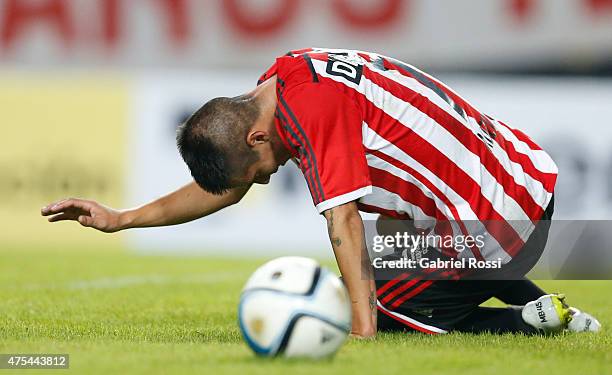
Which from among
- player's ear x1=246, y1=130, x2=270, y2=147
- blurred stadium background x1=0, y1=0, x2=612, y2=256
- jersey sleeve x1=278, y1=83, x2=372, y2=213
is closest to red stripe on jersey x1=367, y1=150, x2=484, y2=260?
jersey sleeve x1=278, y1=83, x2=372, y2=213

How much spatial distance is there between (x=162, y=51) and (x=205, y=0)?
0.86 meters

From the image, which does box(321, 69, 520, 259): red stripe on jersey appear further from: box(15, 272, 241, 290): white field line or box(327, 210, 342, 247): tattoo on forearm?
box(15, 272, 241, 290): white field line

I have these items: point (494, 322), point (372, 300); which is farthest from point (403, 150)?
point (494, 322)

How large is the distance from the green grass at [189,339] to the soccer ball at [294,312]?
2.3 inches

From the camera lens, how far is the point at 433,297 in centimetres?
525

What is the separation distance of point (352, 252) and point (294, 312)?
615 mm

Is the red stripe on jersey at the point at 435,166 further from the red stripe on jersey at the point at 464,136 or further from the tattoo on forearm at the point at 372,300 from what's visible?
the tattoo on forearm at the point at 372,300

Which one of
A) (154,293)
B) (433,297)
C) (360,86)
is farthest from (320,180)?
(154,293)

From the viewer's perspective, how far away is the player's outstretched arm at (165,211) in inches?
213

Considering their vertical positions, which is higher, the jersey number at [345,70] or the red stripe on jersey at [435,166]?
the jersey number at [345,70]

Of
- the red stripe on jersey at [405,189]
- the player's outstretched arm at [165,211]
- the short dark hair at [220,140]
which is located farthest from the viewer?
the player's outstretched arm at [165,211]

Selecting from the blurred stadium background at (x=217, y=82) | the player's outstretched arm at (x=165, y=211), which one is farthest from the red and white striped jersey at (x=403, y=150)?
the blurred stadium background at (x=217, y=82)

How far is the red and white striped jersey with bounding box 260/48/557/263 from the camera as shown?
4523 mm

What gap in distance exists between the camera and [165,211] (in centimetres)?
565
